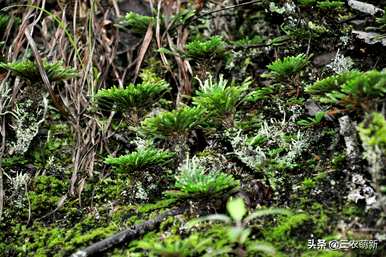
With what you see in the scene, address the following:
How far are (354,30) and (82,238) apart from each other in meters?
1.97

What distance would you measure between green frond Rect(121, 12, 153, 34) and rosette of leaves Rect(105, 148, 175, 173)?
1130mm

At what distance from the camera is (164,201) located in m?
1.78

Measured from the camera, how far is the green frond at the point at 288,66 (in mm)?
1877

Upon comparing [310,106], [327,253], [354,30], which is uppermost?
[354,30]

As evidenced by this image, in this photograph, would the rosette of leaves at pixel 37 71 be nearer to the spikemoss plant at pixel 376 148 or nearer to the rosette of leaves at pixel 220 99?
the rosette of leaves at pixel 220 99

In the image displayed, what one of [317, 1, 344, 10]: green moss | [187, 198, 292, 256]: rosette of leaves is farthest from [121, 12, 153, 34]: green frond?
[187, 198, 292, 256]: rosette of leaves

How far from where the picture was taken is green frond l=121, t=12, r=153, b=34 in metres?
2.44

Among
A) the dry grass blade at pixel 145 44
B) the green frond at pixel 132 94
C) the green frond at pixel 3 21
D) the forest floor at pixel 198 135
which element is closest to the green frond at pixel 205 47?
the forest floor at pixel 198 135

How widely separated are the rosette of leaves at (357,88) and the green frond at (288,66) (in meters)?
0.27

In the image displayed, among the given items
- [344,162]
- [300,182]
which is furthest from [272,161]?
[344,162]

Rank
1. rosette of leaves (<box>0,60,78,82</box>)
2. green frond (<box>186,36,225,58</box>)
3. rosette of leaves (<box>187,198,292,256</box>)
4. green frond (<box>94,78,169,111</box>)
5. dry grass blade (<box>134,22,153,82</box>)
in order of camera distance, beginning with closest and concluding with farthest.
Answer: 1. rosette of leaves (<box>187,198,292,256</box>)
2. green frond (<box>94,78,169,111</box>)
3. rosette of leaves (<box>0,60,78,82</box>)
4. green frond (<box>186,36,225,58</box>)
5. dry grass blade (<box>134,22,153,82</box>)

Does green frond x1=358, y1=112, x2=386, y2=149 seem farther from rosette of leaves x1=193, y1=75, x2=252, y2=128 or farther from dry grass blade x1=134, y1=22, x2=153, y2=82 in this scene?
dry grass blade x1=134, y1=22, x2=153, y2=82

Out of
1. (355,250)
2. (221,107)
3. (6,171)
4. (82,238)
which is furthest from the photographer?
(6,171)

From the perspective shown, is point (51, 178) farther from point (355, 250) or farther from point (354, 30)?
point (354, 30)
